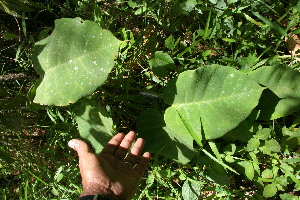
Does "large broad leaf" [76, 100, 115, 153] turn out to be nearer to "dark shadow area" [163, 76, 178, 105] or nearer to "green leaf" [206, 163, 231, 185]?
Answer: "dark shadow area" [163, 76, 178, 105]

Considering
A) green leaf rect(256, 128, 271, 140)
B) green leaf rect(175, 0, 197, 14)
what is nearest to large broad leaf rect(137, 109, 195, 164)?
green leaf rect(256, 128, 271, 140)

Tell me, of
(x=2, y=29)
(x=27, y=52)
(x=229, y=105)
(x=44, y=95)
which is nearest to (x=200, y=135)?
(x=229, y=105)

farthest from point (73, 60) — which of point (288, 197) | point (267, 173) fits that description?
point (288, 197)

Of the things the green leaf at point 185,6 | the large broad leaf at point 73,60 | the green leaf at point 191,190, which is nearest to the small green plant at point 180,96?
the large broad leaf at point 73,60

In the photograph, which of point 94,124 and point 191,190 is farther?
point 191,190

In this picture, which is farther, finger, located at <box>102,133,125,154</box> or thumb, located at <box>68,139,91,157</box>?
finger, located at <box>102,133,125,154</box>

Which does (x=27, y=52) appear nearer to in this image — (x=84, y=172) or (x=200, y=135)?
(x=84, y=172)

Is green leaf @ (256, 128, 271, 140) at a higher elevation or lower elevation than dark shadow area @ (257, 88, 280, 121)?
lower

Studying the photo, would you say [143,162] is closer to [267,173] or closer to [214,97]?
[214,97]
